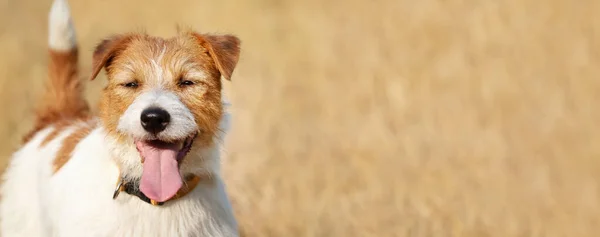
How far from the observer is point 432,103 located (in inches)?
361

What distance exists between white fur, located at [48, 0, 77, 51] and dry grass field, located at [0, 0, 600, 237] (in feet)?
6.33

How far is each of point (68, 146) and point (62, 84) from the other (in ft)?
3.25

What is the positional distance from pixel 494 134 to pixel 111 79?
13.9ft

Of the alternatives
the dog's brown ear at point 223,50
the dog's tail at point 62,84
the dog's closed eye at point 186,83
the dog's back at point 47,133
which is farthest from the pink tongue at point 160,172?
the dog's tail at point 62,84

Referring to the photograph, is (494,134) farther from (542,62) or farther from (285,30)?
(285,30)

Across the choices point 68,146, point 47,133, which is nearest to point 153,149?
point 68,146

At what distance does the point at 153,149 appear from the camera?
5.04 metres

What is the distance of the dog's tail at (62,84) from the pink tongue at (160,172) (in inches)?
71.2

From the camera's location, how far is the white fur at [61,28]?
21.7 ft

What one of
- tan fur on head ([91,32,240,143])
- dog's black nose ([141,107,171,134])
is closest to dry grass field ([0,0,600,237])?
tan fur on head ([91,32,240,143])

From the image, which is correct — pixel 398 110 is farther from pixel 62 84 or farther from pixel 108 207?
pixel 108 207

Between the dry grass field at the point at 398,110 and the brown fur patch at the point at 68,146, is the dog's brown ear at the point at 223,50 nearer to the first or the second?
the brown fur patch at the point at 68,146

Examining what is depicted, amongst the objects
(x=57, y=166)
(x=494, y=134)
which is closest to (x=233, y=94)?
(x=494, y=134)

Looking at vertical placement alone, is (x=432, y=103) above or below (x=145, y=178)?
below
